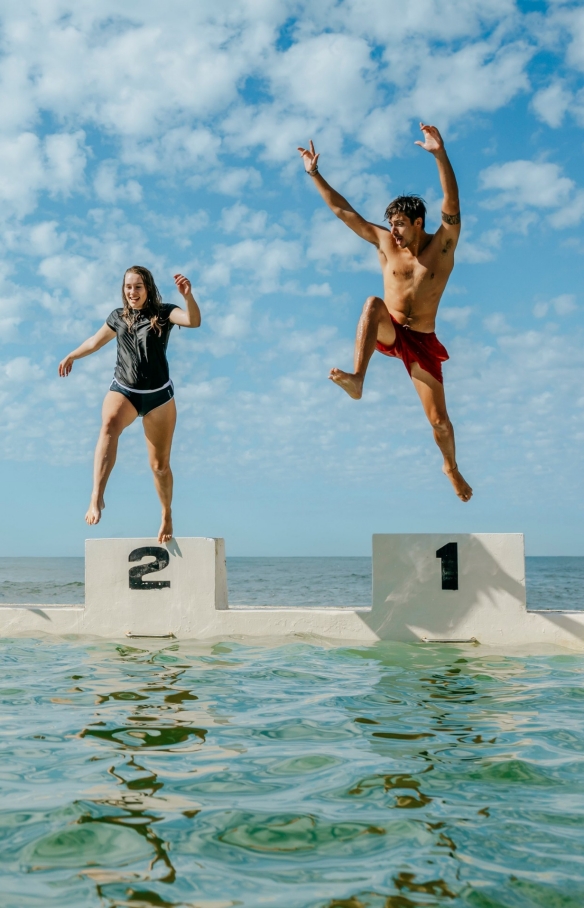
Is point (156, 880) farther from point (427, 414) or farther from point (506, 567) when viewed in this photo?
point (427, 414)

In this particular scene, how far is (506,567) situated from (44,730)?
156 inches

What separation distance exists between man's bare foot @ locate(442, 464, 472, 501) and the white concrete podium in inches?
30.2

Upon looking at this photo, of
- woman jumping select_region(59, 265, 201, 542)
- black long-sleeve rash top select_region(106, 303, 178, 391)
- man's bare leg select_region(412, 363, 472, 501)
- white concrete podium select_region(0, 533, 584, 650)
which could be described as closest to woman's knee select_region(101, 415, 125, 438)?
woman jumping select_region(59, 265, 201, 542)

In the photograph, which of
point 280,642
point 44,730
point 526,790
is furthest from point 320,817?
point 280,642

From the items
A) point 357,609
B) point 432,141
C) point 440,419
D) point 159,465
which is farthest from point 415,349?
point 159,465

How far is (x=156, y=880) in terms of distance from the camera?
2.04 meters

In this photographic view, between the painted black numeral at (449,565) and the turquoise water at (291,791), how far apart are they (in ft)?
4.86

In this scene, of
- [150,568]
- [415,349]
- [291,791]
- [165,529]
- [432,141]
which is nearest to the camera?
[291,791]

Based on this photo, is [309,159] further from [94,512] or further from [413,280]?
[94,512]

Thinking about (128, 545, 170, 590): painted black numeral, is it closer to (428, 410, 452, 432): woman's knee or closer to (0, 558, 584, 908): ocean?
(0, 558, 584, 908): ocean

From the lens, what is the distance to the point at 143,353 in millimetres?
7074

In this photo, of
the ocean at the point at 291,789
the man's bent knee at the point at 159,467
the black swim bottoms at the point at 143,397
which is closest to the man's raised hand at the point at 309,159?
the black swim bottoms at the point at 143,397

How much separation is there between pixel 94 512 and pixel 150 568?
710 mm

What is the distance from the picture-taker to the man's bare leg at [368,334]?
5861 mm
